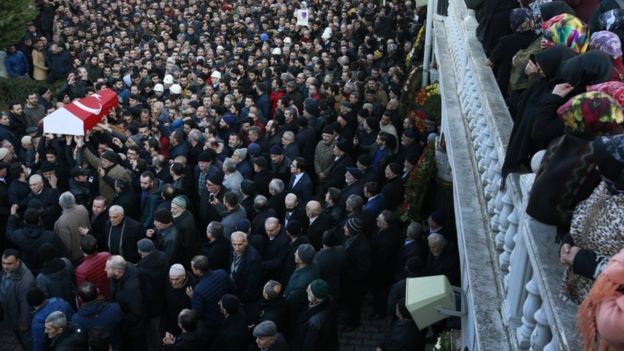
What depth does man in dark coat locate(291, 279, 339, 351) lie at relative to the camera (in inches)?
269

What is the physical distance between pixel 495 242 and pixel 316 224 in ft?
11.6

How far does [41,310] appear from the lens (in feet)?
23.4

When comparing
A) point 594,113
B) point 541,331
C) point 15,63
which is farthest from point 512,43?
point 15,63

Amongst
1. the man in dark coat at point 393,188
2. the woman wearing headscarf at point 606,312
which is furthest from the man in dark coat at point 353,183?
the woman wearing headscarf at point 606,312

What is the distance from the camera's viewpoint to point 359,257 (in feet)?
27.3

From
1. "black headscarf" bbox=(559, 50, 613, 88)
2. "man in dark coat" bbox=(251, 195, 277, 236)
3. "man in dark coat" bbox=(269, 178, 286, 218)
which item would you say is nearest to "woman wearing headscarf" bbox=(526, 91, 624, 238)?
"black headscarf" bbox=(559, 50, 613, 88)

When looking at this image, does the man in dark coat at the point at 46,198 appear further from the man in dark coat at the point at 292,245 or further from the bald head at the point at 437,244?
the bald head at the point at 437,244

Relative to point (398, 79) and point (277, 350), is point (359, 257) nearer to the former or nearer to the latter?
point (277, 350)

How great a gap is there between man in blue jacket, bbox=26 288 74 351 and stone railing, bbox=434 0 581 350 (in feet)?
13.3

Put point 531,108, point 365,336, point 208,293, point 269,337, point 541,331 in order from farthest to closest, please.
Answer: point 365,336 → point 208,293 → point 269,337 → point 531,108 → point 541,331

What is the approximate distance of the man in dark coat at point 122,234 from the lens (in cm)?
882

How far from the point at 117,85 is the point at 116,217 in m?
8.79

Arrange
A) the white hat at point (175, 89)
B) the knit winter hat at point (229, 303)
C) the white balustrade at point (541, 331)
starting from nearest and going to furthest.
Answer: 1. the white balustrade at point (541, 331)
2. the knit winter hat at point (229, 303)
3. the white hat at point (175, 89)

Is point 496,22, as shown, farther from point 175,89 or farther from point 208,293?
point 175,89
